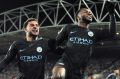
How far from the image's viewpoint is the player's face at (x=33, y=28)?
18.7ft

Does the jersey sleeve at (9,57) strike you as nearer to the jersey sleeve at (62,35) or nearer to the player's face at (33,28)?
the player's face at (33,28)

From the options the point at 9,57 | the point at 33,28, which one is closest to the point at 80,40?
the point at 33,28

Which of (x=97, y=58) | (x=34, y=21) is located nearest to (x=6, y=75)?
(x=97, y=58)

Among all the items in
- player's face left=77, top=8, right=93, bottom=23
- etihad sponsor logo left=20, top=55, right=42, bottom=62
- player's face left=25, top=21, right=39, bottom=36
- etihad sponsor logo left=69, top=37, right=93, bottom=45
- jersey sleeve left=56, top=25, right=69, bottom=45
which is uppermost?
player's face left=77, top=8, right=93, bottom=23

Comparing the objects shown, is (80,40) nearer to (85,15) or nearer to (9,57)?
(85,15)

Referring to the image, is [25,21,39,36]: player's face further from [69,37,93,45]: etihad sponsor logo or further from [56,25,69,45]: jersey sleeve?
[69,37,93,45]: etihad sponsor logo

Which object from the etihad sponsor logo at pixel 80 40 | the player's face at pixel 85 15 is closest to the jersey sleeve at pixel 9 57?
the etihad sponsor logo at pixel 80 40

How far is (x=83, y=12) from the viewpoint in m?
5.57

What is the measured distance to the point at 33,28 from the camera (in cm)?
573

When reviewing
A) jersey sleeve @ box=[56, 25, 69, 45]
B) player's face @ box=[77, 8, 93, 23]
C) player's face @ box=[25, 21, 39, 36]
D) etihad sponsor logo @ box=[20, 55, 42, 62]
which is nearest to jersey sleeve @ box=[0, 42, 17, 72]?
etihad sponsor logo @ box=[20, 55, 42, 62]

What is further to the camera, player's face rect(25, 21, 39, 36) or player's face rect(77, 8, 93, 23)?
player's face rect(25, 21, 39, 36)

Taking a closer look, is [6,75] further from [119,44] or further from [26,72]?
[26,72]

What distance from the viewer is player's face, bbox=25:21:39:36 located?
5710mm

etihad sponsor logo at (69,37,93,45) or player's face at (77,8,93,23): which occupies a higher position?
player's face at (77,8,93,23)
